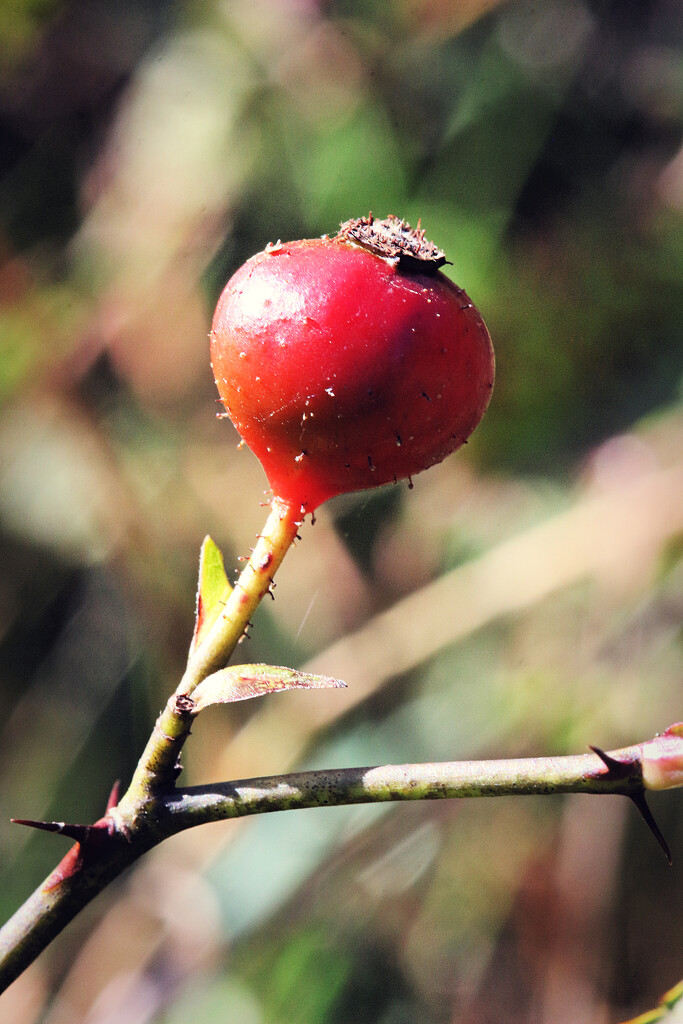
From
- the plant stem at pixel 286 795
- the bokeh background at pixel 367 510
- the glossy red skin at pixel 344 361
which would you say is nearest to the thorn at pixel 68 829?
the plant stem at pixel 286 795

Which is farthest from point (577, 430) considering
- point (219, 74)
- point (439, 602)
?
point (219, 74)

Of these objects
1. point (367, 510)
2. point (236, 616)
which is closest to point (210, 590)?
point (236, 616)

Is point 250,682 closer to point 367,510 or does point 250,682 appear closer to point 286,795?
point 286,795

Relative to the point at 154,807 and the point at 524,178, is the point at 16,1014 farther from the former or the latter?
the point at 524,178

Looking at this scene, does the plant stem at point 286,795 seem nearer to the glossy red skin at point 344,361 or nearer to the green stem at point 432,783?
the green stem at point 432,783

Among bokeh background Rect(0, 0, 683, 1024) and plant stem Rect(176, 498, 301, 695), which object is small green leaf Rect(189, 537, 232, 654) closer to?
plant stem Rect(176, 498, 301, 695)
